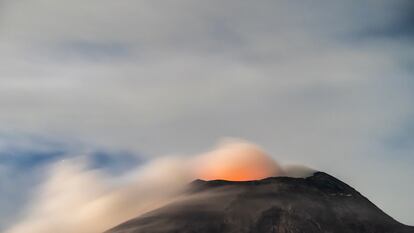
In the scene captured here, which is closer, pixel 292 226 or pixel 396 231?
pixel 292 226

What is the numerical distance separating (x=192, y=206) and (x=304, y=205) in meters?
43.6

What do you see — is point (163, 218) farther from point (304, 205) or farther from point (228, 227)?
point (304, 205)

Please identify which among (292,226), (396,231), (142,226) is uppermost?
(142,226)

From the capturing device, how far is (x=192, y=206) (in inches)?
7840

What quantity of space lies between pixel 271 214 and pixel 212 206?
24171mm

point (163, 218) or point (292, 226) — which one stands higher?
point (163, 218)

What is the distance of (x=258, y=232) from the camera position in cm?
17412

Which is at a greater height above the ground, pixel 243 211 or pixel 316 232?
pixel 243 211

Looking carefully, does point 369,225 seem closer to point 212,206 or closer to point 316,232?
point 316,232

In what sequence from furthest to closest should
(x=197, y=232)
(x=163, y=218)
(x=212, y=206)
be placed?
(x=212, y=206) < (x=163, y=218) < (x=197, y=232)

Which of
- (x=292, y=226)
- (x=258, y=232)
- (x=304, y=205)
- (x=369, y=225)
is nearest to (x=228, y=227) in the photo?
(x=258, y=232)

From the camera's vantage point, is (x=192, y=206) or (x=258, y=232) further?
(x=192, y=206)

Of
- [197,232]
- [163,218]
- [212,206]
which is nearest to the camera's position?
[197,232]

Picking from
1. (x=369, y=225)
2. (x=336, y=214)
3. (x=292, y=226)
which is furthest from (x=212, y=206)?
(x=369, y=225)
